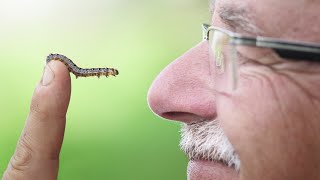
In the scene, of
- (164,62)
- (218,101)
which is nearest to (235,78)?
(218,101)

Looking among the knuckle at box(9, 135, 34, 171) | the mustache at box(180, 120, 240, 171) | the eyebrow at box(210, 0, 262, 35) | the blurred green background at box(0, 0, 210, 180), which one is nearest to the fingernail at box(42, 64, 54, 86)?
the knuckle at box(9, 135, 34, 171)

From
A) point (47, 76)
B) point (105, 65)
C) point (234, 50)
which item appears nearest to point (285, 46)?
point (234, 50)

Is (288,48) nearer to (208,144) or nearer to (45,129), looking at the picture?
(208,144)

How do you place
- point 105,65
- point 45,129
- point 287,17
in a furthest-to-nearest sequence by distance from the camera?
1. point 105,65
2. point 45,129
3. point 287,17

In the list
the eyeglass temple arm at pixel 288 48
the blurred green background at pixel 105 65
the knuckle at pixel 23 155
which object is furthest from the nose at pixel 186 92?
the blurred green background at pixel 105 65

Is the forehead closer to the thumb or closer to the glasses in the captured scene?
the glasses
